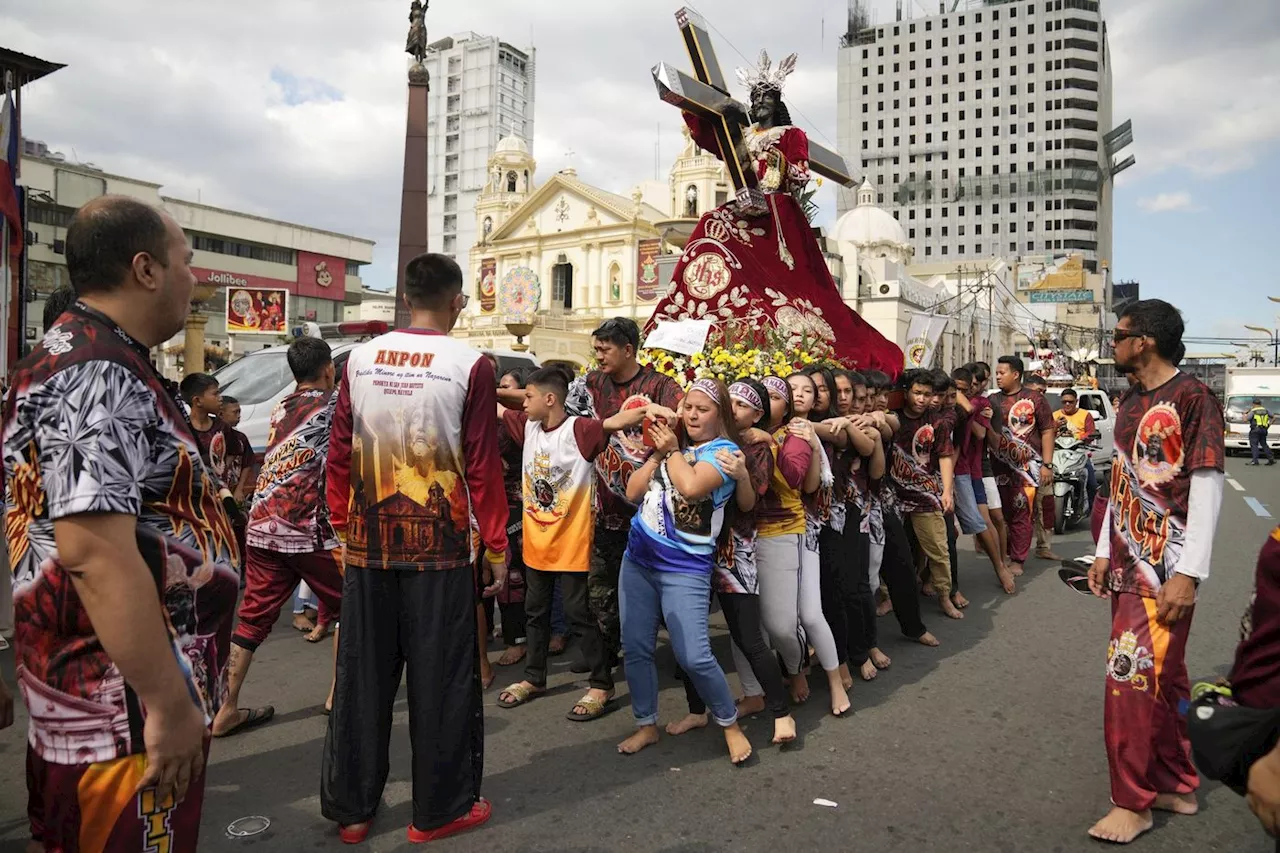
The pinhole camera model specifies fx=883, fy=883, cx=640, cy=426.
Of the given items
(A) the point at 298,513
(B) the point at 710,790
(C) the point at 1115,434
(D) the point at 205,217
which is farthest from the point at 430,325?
(D) the point at 205,217

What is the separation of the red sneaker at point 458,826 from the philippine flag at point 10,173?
894 centimetres

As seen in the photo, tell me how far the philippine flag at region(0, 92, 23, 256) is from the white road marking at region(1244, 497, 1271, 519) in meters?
15.7

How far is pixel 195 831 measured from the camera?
78.7 inches

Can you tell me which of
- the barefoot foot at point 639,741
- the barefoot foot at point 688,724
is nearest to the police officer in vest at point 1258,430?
the barefoot foot at point 688,724

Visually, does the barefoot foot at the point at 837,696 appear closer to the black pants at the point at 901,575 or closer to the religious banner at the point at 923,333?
the black pants at the point at 901,575

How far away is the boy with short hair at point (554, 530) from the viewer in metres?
4.76

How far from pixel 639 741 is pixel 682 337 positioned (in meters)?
2.39

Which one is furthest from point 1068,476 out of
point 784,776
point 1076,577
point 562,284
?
point 562,284

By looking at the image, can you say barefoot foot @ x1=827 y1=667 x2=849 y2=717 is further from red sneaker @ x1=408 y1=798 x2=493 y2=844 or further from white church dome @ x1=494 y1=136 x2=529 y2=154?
white church dome @ x1=494 y1=136 x2=529 y2=154

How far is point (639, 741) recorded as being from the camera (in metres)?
4.10

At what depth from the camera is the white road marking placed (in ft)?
40.2

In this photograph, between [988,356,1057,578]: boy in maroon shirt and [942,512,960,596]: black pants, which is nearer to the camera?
[942,512,960,596]: black pants

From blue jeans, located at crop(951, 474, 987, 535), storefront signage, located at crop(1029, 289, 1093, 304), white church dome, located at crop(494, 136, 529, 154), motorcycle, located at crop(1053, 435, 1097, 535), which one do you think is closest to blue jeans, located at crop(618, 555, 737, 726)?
blue jeans, located at crop(951, 474, 987, 535)

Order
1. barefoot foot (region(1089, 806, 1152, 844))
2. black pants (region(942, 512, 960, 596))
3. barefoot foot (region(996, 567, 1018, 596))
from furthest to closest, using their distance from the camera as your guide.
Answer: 1. barefoot foot (region(996, 567, 1018, 596))
2. black pants (region(942, 512, 960, 596))
3. barefoot foot (region(1089, 806, 1152, 844))
